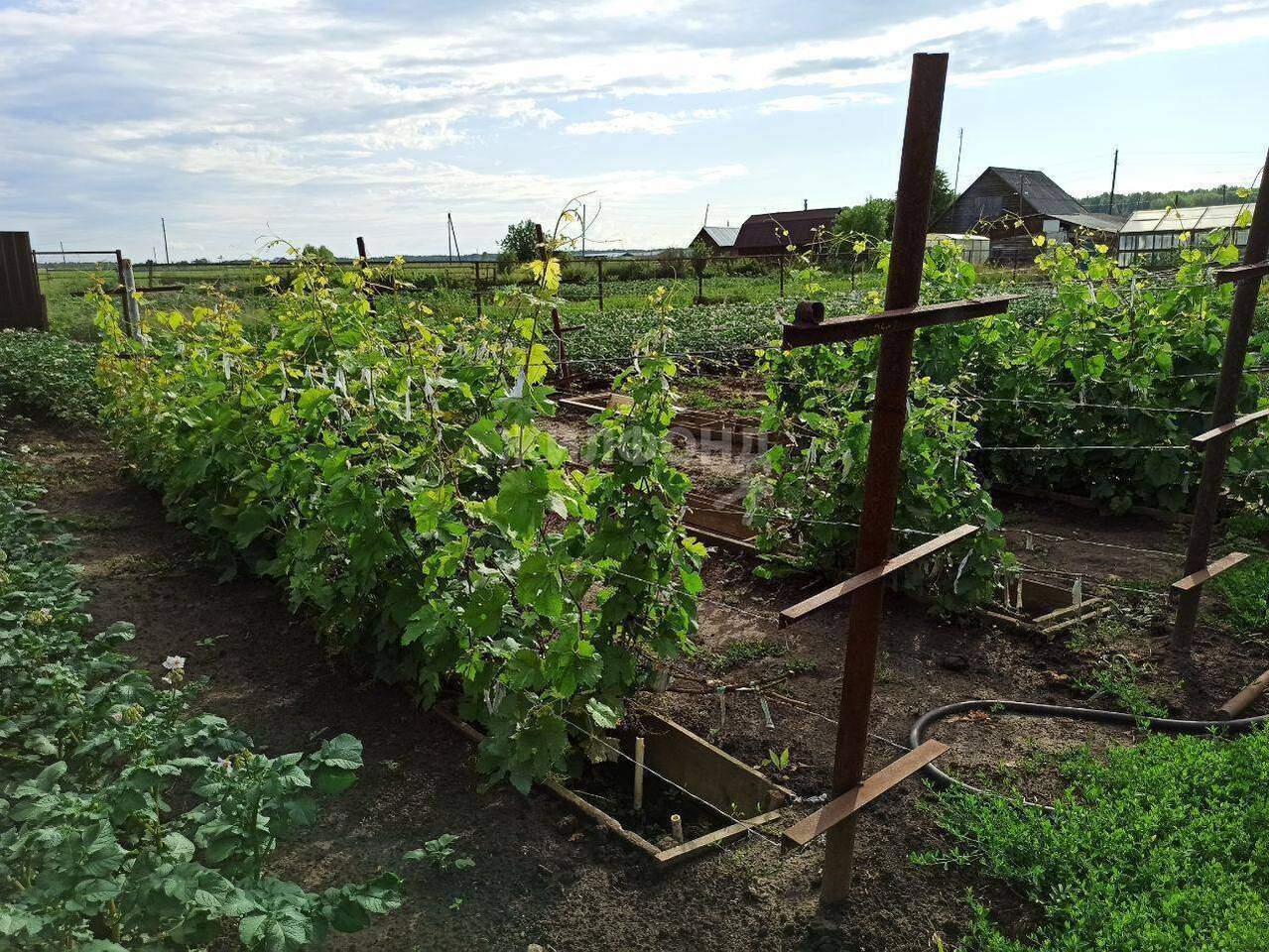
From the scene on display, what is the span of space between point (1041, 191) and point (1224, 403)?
51.4 meters

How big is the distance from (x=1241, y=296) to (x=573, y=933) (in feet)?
13.0

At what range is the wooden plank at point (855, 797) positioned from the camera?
252cm

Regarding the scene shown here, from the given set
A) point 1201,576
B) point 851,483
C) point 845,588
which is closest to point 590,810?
point 845,588

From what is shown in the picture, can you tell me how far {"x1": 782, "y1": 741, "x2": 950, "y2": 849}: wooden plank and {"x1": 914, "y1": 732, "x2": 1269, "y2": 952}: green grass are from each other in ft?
1.33

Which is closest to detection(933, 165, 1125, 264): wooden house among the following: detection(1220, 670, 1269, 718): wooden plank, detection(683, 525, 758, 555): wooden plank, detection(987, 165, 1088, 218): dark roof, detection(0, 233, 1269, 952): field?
detection(987, 165, 1088, 218): dark roof

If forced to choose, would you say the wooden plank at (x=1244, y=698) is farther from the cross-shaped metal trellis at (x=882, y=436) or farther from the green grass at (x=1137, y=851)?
the cross-shaped metal trellis at (x=882, y=436)

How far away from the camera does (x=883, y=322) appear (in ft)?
7.75

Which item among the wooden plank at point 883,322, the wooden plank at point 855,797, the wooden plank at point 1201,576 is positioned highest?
the wooden plank at point 883,322

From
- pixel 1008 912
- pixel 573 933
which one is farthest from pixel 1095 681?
pixel 573 933

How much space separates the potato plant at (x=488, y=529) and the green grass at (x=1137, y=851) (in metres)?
1.41

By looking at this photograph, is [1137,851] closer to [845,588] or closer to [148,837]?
[845,588]

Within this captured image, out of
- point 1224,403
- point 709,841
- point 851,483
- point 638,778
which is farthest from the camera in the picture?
point 851,483

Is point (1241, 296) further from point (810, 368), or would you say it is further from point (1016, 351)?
point (1016, 351)

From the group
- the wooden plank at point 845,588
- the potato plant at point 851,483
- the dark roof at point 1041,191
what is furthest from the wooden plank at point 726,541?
the dark roof at point 1041,191
